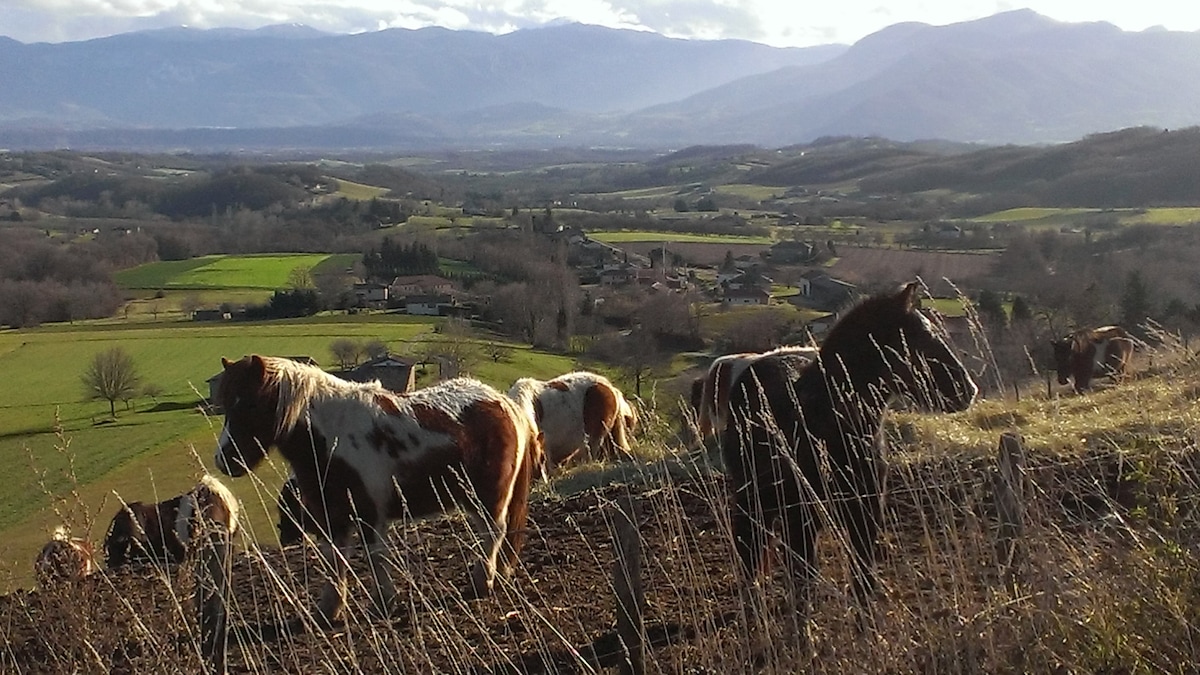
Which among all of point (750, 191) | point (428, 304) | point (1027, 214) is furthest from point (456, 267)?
point (750, 191)

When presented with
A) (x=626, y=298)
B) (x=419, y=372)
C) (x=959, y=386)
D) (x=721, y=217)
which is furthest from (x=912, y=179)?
(x=959, y=386)

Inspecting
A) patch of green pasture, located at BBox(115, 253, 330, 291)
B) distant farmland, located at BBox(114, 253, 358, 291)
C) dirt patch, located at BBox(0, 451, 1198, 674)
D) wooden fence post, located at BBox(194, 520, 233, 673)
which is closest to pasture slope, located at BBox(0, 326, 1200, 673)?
dirt patch, located at BBox(0, 451, 1198, 674)

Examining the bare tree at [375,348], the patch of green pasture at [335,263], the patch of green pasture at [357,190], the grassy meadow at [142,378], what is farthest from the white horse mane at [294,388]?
the patch of green pasture at [357,190]

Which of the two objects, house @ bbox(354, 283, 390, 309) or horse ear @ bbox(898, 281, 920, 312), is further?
house @ bbox(354, 283, 390, 309)

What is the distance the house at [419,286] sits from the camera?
175 ft

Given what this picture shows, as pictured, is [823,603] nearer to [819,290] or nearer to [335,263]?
[819,290]

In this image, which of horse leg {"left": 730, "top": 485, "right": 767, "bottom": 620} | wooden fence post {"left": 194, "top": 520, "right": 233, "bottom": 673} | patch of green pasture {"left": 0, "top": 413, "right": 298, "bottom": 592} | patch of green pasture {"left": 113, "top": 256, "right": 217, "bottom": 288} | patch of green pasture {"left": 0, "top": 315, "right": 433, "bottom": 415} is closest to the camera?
wooden fence post {"left": 194, "top": 520, "right": 233, "bottom": 673}

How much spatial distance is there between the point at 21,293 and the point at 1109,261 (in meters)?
56.9

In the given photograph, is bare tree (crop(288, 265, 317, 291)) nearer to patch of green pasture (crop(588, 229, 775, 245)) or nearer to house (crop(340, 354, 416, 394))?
patch of green pasture (crop(588, 229, 775, 245))

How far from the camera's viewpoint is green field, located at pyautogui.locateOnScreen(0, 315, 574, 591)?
Answer: 22.8 metres

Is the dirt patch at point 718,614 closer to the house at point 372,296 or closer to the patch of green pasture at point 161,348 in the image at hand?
the patch of green pasture at point 161,348

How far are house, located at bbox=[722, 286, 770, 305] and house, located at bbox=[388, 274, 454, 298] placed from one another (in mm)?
18845

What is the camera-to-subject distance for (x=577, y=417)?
41.8 ft

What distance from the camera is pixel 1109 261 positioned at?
1468 inches
